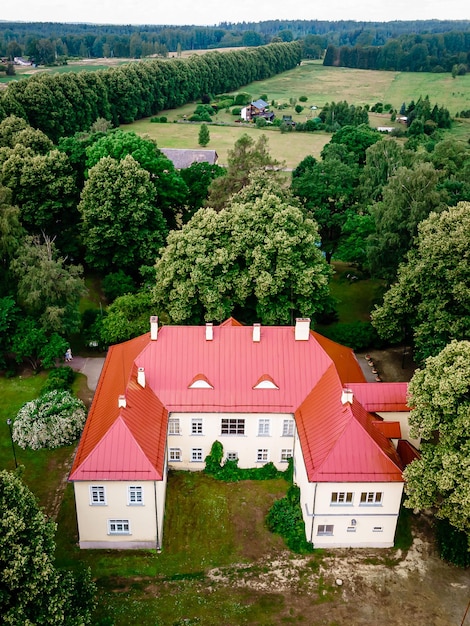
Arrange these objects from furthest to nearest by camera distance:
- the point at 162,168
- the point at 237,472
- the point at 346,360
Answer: the point at 162,168 → the point at 346,360 → the point at 237,472

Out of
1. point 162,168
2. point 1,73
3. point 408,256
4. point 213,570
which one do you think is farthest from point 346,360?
point 1,73

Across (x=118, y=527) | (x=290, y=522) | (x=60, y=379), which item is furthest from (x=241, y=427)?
(x=60, y=379)

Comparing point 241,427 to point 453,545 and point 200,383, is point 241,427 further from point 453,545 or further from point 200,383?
point 453,545

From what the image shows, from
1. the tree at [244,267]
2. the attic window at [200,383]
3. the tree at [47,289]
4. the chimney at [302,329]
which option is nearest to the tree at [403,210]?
the tree at [244,267]

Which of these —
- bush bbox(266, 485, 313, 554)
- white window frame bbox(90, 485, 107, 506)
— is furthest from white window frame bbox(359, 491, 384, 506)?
white window frame bbox(90, 485, 107, 506)

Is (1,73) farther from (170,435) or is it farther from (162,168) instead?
(170,435)

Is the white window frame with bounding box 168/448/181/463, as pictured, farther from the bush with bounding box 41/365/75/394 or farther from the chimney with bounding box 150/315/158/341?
the bush with bounding box 41/365/75/394
